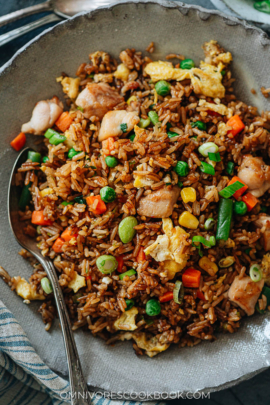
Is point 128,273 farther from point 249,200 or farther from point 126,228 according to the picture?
point 249,200

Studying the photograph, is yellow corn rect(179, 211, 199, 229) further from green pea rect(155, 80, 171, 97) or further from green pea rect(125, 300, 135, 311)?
green pea rect(155, 80, 171, 97)

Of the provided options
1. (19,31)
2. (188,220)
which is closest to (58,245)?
(188,220)

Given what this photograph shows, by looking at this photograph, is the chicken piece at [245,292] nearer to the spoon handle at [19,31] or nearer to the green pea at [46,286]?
the green pea at [46,286]

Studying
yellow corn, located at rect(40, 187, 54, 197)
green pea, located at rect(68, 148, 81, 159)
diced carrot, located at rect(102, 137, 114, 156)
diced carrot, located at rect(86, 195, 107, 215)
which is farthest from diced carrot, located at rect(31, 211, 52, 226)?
diced carrot, located at rect(102, 137, 114, 156)

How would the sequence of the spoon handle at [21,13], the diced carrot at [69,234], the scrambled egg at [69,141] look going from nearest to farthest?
the diced carrot at [69,234] < the scrambled egg at [69,141] < the spoon handle at [21,13]

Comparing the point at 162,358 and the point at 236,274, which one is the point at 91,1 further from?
the point at 162,358

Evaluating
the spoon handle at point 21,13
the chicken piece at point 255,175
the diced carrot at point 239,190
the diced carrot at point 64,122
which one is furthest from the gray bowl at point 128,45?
the diced carrot at point 239,190
